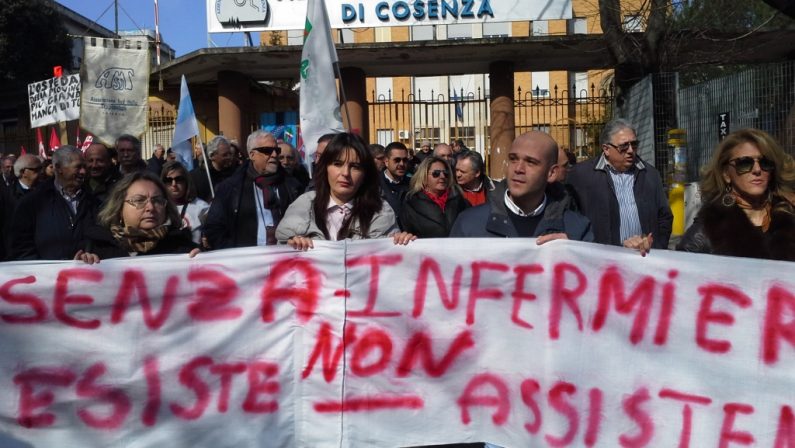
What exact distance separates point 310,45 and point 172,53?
139ft

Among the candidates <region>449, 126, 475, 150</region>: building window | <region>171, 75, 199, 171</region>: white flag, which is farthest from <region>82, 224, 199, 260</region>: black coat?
<region>449, 126, 475, 150</region>: building window

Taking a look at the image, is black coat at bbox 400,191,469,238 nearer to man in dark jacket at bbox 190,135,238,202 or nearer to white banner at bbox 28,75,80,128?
man in dark jacket at bbox 190,135,238,202

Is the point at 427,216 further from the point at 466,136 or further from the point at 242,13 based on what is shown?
the point at 466,136

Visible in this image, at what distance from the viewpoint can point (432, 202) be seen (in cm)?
540

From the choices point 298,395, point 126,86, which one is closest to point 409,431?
point 298,395

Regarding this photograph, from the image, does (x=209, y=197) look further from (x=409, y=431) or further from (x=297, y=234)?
(x=409, y=431)

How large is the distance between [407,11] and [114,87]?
7051mm

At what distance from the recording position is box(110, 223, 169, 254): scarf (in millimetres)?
3678

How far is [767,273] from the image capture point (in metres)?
3.14

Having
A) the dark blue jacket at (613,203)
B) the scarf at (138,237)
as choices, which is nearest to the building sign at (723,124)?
the dark blue jacket at (613,203)

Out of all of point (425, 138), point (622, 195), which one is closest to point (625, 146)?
point (622, 195)

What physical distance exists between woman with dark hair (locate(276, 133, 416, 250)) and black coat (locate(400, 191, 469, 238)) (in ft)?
4.46

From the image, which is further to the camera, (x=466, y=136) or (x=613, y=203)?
(x=466, y=136)

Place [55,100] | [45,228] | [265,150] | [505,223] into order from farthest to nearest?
[55,100] → [265,150] → [45,228] → [505,223]
